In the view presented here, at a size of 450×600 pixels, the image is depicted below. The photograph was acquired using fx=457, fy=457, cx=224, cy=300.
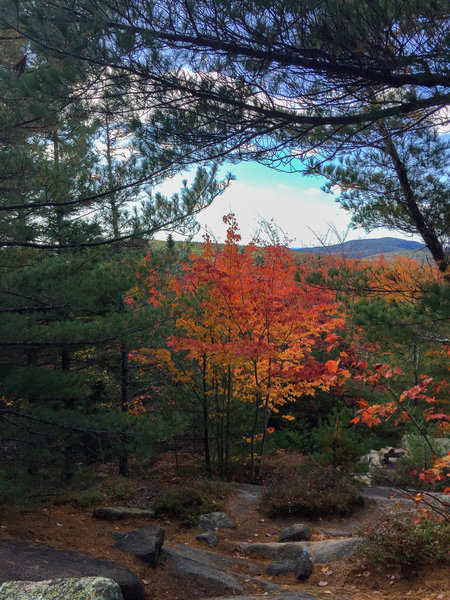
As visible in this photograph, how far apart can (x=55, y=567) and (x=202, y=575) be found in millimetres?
1566

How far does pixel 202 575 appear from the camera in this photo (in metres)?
4.90

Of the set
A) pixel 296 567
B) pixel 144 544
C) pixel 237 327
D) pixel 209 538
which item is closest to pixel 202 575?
pixel 144 544

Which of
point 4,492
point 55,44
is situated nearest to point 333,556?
point 4,492

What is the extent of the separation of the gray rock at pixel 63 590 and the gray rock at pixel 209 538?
3372mm

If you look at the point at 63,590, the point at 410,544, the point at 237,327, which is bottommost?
the point at 410,544

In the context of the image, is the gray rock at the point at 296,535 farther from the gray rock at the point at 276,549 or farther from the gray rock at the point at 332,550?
the gray rock at the point at 332,550

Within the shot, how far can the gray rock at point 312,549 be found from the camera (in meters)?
5.37

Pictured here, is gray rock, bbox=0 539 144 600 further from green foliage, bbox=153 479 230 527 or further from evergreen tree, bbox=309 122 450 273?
evergreen tree, bbox=309 122 450 273

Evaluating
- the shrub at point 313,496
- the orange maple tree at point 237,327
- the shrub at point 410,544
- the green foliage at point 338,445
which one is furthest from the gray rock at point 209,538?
the green foliage at point 338,445

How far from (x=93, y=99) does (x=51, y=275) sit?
2.64 m

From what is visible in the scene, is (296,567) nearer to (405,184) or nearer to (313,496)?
(313,496)

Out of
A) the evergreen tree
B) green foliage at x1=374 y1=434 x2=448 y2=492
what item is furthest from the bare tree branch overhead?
green foliage at x1=374 y1=434 x2=448 y2=492

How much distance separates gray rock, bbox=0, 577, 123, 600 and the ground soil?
1.53 metres

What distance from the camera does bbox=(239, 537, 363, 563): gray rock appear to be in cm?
537
